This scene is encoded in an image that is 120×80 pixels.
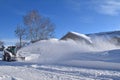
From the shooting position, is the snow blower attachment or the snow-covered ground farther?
the snow blower attachment

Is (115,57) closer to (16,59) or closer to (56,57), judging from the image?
(56,57)

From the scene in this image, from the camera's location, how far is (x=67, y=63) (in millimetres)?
21344

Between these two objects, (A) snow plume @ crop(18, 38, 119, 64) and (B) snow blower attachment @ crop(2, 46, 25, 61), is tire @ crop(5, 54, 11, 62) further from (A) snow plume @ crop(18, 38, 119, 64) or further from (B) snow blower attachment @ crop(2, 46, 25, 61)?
(A) snow plume @ crop(18, 38, 119, 64)

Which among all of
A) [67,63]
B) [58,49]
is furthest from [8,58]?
[67,63]

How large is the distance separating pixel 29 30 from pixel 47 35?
449cm

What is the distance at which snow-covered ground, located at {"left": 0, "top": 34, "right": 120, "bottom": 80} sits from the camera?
14.0 m

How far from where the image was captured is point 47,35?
2269 inches

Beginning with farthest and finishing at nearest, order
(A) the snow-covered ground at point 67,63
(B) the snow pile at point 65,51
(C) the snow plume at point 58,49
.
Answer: (C) the snow plume at point 58,49 → (B) the snow pile at point 65,51 → (A) the snow-covered ground at point 67,63

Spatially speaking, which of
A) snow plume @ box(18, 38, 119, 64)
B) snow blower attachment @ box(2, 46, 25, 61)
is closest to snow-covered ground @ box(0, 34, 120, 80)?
snow plume @ box(18, 38, 119, 64)

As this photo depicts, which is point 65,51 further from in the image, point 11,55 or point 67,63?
point 11,55

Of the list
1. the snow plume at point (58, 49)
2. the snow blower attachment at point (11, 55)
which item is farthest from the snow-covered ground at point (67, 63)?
the snow blower attachment at point (11, 55)

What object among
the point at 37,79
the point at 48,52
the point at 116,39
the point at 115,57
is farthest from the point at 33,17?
the point at 37,79

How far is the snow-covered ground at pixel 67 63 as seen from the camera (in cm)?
1397

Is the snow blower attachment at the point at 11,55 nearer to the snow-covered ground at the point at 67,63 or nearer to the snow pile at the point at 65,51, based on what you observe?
the snow pile at the point at 65,51
